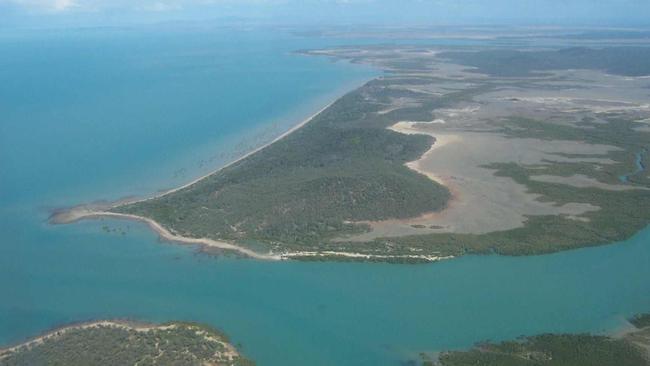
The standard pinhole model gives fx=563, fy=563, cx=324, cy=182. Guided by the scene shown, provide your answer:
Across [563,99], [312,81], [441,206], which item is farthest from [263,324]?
[312,81]

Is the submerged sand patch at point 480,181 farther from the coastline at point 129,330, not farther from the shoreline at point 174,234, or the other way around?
the coastline at point 129,330

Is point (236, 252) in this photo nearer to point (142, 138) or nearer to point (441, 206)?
point (441, 206)

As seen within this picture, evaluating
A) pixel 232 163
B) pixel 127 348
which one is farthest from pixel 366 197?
pixel 127 348

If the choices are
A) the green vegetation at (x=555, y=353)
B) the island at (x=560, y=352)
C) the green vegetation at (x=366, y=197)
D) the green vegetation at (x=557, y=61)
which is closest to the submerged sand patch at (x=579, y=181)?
the green vegetation at (x=366, y=197)

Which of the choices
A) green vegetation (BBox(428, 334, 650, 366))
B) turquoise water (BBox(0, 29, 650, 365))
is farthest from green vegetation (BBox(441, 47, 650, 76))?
green vegetation (BBox(428, 334, 650, 366))

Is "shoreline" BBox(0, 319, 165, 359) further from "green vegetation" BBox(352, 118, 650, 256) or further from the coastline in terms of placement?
"green vegetation" BBox(352, 118, 650, 256)

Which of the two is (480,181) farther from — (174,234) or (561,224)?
(174,234)
